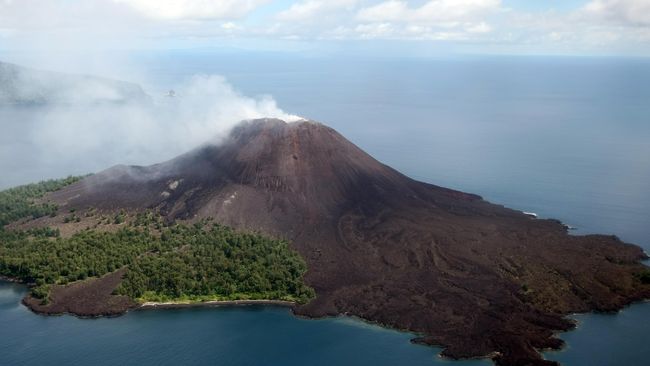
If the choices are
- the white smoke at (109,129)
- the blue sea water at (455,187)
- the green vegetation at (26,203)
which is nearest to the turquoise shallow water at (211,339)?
the blue sea water at (455,187)

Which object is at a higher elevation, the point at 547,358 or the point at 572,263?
the point at 572,263

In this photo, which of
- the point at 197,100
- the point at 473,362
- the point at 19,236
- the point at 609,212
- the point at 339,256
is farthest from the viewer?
the point at 197,100

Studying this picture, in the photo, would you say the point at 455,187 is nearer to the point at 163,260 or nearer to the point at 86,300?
the point at 163,260

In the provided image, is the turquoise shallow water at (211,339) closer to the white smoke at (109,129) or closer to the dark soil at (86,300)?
the dark soil at (86,300)

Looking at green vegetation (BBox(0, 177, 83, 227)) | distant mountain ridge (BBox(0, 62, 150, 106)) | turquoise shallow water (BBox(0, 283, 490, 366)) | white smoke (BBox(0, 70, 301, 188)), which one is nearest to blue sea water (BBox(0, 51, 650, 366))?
turquoise shallow water (BBox(0, 283, 490, 366))

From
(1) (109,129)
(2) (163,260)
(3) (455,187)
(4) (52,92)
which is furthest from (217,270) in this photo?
(4) (52,92)

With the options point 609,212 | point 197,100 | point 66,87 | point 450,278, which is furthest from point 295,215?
point 66,87

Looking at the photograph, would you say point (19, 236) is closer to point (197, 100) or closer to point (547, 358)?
point (547, 358)
